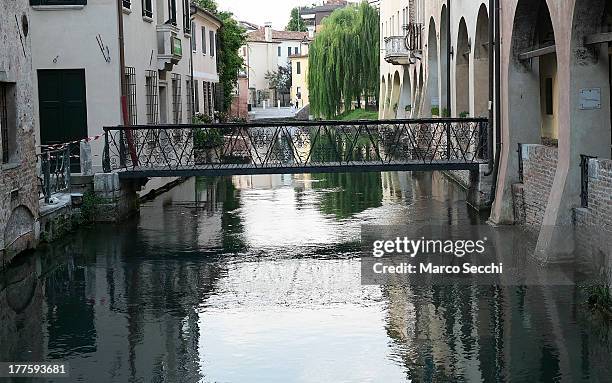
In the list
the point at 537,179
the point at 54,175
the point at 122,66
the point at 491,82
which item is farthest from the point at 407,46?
the point at 537,179

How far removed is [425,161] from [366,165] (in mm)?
1281

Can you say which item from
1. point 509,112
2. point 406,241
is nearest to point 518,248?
point 406,241

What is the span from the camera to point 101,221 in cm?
2012

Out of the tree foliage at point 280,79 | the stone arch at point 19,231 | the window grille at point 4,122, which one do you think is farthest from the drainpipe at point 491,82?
the tree foliage at point 280,79

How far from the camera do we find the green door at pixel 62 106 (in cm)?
2203

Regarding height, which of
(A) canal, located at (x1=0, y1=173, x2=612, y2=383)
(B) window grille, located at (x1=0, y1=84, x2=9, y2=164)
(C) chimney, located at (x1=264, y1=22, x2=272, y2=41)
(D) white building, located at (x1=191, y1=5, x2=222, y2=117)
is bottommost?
(A) canal, located at (x1=0, y1=173, x2=612, y2=383)

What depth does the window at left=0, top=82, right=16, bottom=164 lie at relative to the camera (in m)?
15.8

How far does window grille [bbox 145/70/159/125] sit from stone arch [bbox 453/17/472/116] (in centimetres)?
788

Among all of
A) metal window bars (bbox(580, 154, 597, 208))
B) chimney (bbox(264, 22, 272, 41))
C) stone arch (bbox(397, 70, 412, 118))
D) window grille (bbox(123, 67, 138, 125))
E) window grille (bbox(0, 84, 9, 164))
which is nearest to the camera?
metal window bars (bbox(580, 154, 597, 208))

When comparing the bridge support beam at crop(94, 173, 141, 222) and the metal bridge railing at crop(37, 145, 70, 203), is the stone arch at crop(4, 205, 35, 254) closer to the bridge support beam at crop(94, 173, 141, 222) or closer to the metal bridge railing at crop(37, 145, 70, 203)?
the metal bridge railing at crop(37, 145, 70, 203)

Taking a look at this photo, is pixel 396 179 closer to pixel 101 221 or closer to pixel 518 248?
pixel 101 221

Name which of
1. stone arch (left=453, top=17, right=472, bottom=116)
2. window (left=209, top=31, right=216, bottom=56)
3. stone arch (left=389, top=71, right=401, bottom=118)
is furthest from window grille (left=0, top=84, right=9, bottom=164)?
stone arch (left=389, top=71, right=401, bottom=118)

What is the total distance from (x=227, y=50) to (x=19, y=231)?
31.5 meters

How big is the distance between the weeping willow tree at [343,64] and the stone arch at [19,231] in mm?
41000
